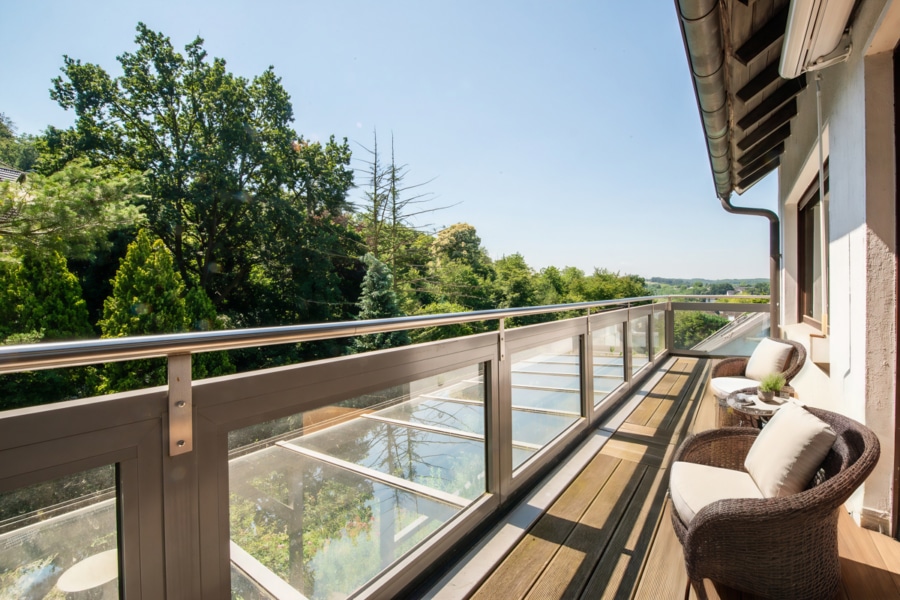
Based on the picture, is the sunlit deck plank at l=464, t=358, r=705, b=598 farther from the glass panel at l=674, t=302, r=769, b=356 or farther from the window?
the glass panel at l=674, t=302, r=769, b=356

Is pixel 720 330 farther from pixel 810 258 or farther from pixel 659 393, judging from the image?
pixel 659 393

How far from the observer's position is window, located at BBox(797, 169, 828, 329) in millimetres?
3849

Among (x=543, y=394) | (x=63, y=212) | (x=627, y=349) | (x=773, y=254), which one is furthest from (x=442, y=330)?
(x=543, y=394)

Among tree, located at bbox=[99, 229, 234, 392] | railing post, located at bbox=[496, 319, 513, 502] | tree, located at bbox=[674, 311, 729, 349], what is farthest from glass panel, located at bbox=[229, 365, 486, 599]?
tree, located at bbox=[99, 229, 234, 392]

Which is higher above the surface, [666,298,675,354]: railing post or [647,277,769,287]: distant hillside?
[647,277,769,287]: distant hillside

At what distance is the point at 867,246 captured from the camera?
73.6 inches

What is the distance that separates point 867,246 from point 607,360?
2.45m

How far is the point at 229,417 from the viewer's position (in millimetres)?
1070

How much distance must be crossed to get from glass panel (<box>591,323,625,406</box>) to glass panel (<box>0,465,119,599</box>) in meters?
3.42

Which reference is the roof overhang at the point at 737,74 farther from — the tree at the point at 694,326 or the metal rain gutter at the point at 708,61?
the tree at the point at 694,326

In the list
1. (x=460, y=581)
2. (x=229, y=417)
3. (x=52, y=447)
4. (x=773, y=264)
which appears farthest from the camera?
(x=773, y=264)

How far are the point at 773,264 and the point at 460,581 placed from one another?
6.50m

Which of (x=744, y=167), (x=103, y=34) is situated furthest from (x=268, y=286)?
(x=744, y=167)

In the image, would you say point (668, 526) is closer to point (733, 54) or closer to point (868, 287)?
point (868, 287)
